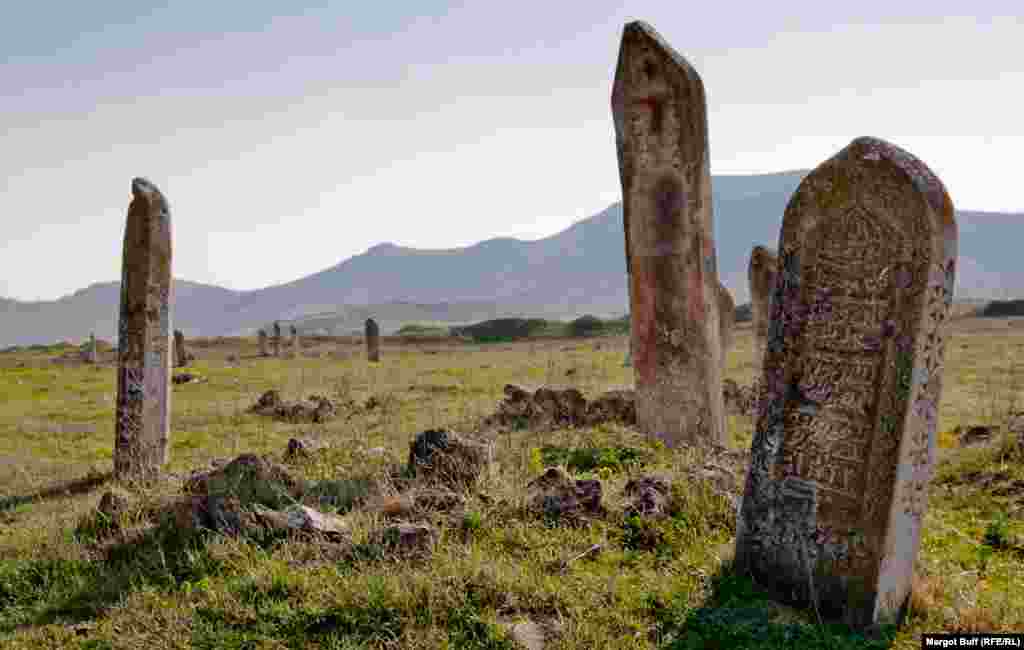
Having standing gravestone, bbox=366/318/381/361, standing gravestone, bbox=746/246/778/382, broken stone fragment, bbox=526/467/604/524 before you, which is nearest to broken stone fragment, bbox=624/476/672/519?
broken stone fragment, bbox=526/467/604/524

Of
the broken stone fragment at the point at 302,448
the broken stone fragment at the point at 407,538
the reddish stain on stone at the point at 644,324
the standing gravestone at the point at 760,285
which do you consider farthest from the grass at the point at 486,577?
the standing gravestone at the point at 760,285

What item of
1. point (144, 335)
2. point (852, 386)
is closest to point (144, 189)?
point (144, 335)

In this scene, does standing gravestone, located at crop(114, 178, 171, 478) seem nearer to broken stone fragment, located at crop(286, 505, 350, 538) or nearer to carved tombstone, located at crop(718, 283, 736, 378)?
broken stone fragment, located at crop(286, 505, 350, 538)

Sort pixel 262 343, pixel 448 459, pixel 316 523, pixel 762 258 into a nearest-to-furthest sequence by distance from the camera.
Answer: pixel 316 523 → pixel 448 459 → pixel 762 258 → pixel 262 343

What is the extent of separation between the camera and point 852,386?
18.1 feet

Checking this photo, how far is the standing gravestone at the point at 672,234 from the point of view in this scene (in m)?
10.5

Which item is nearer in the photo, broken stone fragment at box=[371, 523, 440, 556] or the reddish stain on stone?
broken stone fragment at box=[371, 523, 440, 556]

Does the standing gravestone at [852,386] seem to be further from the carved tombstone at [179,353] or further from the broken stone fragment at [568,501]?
the carved tombstone at [179,353]

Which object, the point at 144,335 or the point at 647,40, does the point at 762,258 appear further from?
the point at 144,335

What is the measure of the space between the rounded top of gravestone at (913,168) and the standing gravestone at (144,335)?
8442mm

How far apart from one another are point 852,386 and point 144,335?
8442 millimetres

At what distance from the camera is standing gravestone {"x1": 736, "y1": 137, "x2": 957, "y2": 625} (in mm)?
5246

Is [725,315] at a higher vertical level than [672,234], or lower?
lower

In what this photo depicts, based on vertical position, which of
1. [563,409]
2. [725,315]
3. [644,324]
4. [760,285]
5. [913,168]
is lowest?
[563,409]
